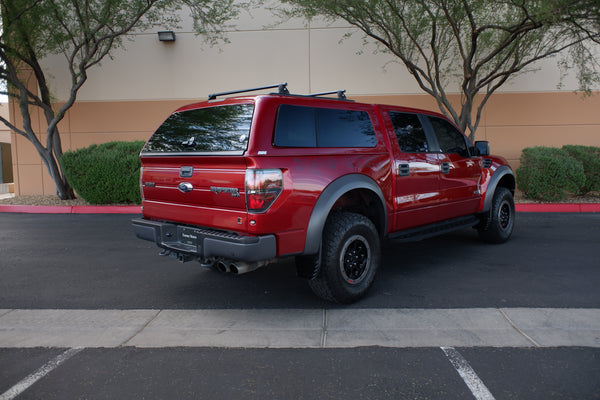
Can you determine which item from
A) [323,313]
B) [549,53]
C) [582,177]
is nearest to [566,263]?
[323,313]

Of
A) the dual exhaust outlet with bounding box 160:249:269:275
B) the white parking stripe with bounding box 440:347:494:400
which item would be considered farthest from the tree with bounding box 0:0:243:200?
the white parking stripe with bounding box 440:347:494:400

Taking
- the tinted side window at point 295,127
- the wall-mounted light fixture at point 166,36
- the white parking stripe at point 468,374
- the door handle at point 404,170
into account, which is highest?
the wall-mounted light fixture at point 166,36

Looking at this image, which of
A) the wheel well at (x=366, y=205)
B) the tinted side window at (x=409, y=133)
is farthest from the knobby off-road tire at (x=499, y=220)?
the wheel well at (x=366, y=205)

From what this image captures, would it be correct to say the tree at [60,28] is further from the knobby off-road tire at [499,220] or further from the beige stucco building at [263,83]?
the knobby off-road tire at [499,220]

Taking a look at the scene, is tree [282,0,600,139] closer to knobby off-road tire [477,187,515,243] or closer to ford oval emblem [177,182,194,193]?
knobby off-road tire [477,187,515,243]

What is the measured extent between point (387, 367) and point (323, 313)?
3.62 ft

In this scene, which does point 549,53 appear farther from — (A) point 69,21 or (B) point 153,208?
(A) point 69,21

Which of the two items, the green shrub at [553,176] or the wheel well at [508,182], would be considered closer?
the wheel well at [508,182]

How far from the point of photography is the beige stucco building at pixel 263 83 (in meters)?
12.8

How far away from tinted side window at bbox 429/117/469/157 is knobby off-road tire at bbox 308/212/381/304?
6.45 ft

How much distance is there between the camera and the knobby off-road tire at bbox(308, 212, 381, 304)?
13.4ft

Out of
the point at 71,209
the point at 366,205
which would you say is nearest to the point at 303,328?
the point at 366,205

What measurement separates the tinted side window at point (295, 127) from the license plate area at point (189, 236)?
1067mm

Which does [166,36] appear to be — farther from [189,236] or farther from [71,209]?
[189,236]
